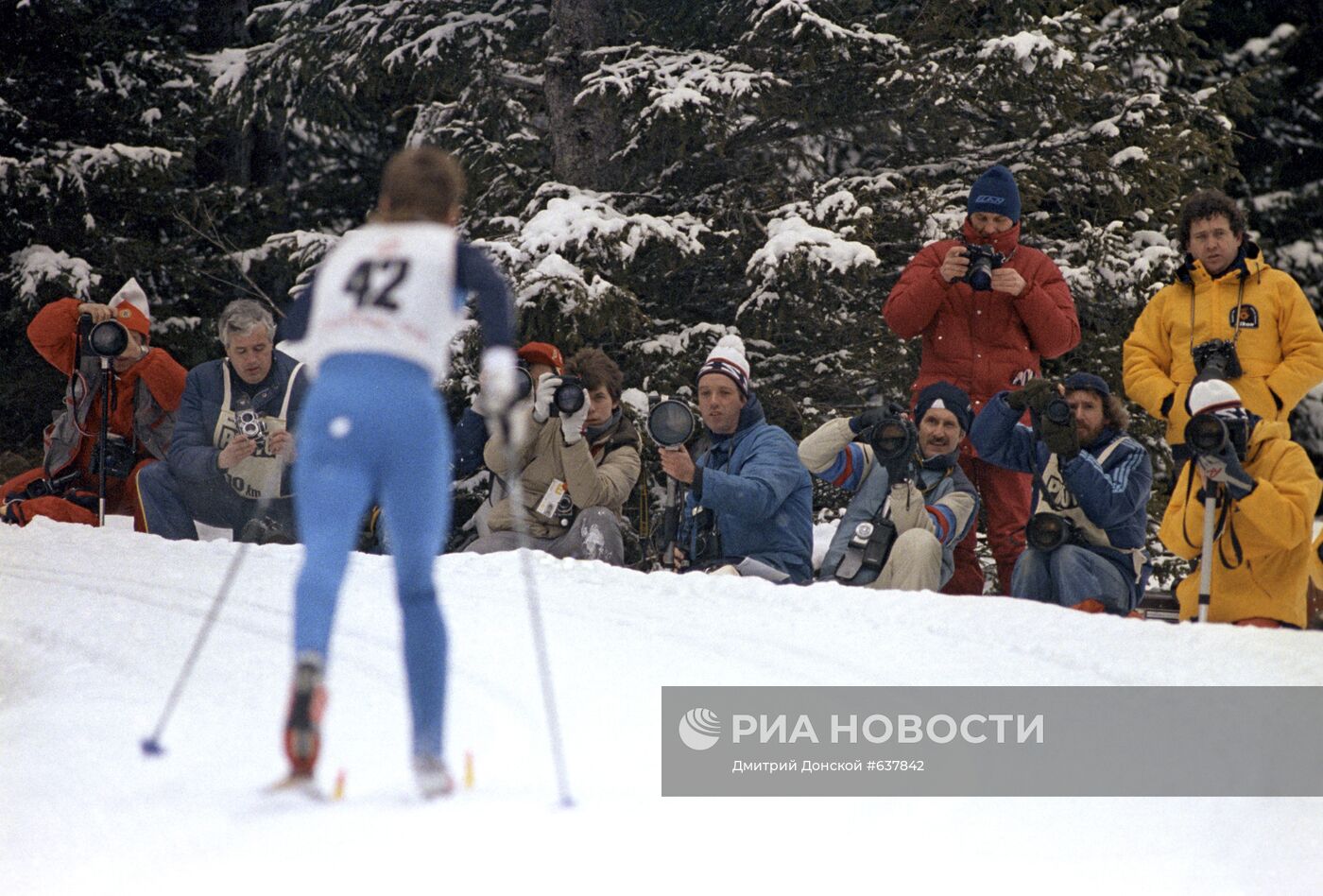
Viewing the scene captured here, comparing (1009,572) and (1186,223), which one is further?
(1009,572)

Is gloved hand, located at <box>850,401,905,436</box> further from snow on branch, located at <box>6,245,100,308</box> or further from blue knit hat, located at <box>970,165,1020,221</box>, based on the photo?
snow on branch, located at <box>6,245,100,308</box>

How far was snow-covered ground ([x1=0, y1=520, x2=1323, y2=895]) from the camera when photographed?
1800 mm

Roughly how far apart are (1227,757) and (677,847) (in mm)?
941

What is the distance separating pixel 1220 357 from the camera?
323 centimetres

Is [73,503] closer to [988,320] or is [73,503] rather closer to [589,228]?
[589,228]

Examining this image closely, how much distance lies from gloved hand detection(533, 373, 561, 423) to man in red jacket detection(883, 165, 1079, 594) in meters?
1.15

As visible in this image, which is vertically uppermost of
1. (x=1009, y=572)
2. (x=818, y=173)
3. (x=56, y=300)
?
(x=818, y=173)

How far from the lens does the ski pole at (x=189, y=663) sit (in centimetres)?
188

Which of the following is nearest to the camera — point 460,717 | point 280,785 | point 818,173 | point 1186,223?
point 280,785

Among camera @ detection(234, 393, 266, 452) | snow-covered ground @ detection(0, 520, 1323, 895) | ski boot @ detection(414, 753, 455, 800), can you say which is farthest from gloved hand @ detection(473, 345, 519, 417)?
camera @ detection(234, 393, 266, 452)

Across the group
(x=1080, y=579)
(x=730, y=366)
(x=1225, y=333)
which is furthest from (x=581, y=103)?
(x=1080, y=579)

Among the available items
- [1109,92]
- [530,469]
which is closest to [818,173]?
[1109,92]

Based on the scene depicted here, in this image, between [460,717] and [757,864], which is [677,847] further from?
[460,717]

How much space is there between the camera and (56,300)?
296 cm
